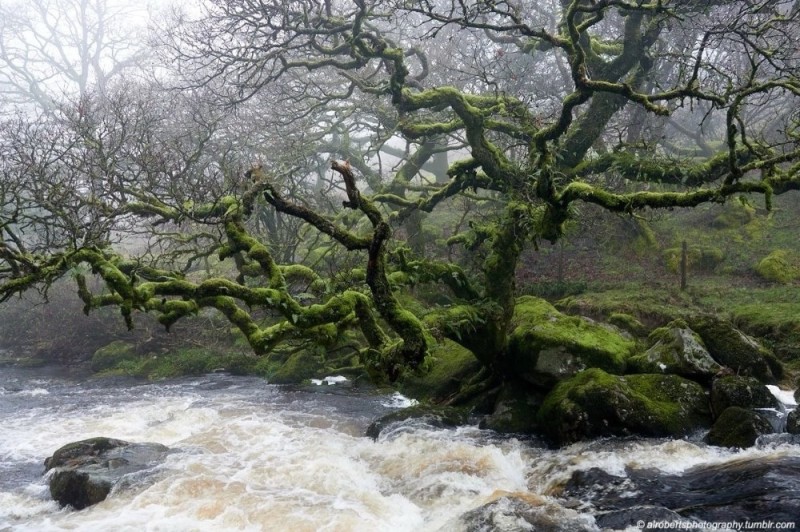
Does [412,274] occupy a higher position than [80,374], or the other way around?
[412,274]

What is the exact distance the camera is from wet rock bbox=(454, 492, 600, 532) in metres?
7.33

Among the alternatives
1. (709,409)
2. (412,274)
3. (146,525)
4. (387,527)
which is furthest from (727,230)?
(146,525)

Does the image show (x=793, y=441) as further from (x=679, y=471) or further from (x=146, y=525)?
(x=146, y=525)

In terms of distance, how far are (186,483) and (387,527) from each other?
362cm

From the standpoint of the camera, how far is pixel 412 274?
11.0 metres

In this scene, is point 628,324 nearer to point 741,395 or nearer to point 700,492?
point 741,395

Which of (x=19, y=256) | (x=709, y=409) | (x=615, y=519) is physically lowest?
(x=615, y=519)

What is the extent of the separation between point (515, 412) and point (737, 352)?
437 centimetres

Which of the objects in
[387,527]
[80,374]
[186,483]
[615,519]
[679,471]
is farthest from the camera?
[80,374]

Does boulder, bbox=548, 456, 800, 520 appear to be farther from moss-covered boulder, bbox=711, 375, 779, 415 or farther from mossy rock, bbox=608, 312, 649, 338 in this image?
mossy rock, bbox=608, 312, 649, 338

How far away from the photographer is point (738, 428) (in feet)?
30.2

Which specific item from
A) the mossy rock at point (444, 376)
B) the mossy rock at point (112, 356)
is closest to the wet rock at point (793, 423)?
the mossy rock at point (444, 376)

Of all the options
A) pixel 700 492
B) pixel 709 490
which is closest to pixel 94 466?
pixel 700 492

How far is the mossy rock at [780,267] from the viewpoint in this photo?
17.4 meters
